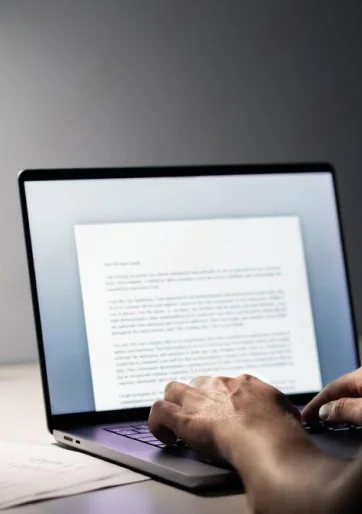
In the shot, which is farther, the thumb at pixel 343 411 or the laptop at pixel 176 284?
the laptop at pixel 176 284

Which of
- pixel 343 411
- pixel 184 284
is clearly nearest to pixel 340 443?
pixel 343 411

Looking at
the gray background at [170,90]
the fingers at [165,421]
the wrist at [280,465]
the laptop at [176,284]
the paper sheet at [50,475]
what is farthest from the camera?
the gray background at [170,90]

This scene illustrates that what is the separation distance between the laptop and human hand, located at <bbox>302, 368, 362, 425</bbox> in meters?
0.02

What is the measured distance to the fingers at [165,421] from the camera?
2.53ft

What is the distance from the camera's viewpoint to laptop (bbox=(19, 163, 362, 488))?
3.04 feet

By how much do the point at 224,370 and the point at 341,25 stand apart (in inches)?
42.6

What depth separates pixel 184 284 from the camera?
101 cm

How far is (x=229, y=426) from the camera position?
70cm

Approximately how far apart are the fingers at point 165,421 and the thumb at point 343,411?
0.47 ft

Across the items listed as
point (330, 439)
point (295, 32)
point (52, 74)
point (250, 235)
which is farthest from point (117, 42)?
point (330, 439)

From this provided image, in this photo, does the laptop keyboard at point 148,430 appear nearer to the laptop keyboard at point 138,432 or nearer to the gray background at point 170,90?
the laptop keyboard at point 138,432

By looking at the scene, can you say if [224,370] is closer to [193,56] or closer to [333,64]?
[193,56]

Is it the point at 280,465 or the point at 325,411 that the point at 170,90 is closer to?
the point at 325,411

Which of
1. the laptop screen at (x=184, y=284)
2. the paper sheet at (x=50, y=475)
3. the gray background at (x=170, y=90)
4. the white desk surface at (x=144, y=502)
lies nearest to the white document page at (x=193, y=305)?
the laptop screen at (x=184, y=284)
